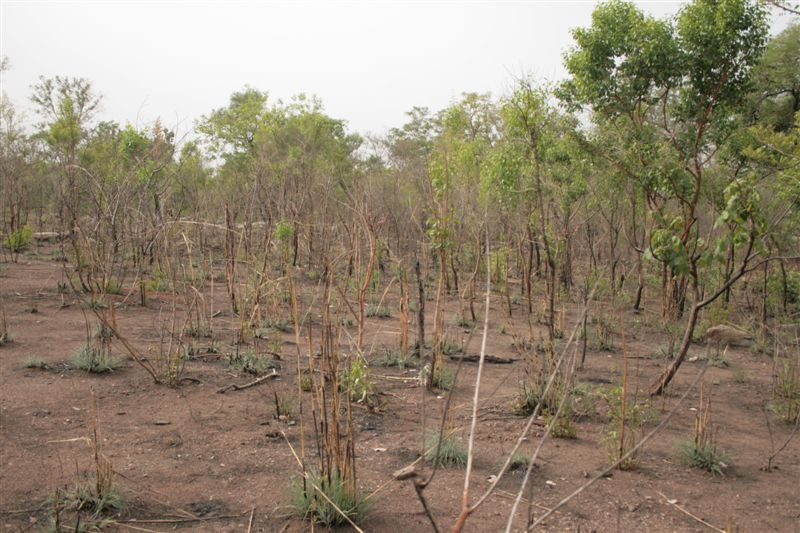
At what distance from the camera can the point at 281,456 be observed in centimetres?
374

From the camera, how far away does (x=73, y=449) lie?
3.60m

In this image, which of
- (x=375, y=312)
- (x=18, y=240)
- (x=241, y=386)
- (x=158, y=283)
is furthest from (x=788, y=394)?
(x=18, y=240)

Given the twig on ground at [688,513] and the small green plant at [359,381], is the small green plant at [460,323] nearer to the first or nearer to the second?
the small green plant at [359,381]

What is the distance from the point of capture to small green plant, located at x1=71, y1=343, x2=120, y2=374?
5.01 meters

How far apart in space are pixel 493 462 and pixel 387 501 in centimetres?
83

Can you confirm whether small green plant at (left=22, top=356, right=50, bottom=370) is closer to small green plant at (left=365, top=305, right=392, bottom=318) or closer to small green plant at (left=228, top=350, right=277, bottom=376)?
small green plant at (left=228, top=350, right=277, bottom=376)

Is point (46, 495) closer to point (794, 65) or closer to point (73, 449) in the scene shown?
point (73, 449)

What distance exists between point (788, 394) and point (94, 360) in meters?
5.55

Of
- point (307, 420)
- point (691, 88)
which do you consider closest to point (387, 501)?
point (307, 420)

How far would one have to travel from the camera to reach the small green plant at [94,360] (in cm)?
501

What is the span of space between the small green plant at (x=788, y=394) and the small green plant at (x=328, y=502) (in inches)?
147

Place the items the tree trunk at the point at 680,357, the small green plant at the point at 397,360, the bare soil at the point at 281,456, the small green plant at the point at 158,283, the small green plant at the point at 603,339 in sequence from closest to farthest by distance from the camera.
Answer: the bare soil at the point at 281,456 < the tree trunk at the point at 680,357 < the small green plant at the point at 397,360 < the small green plant at the point at 603,339 < the small green plant at the point at 158,283

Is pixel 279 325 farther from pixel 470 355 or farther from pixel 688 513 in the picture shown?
pixel 688 513

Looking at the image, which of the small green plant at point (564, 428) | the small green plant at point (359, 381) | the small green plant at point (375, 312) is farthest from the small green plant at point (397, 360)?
the small green plant at point (375, 312)
